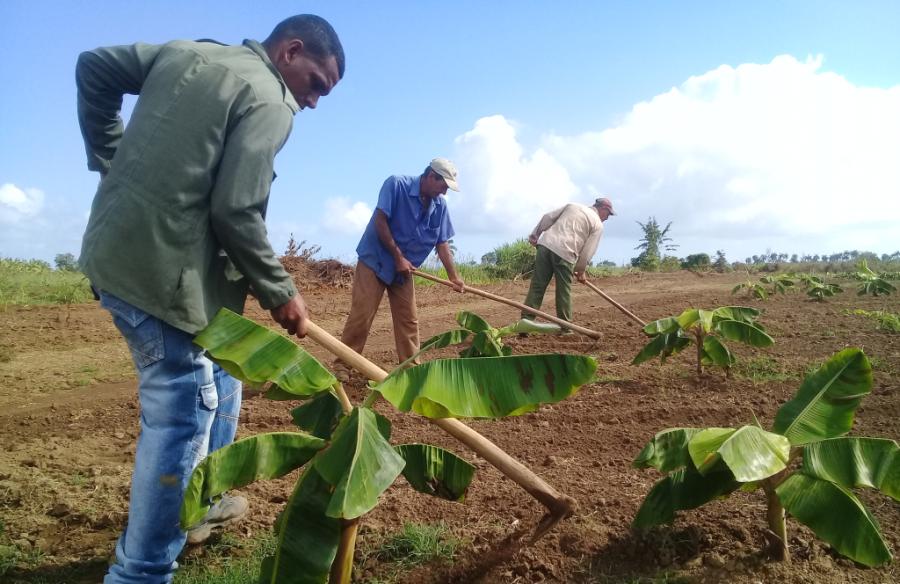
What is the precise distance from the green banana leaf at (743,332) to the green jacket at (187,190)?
13.7 ft

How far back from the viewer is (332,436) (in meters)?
2.00

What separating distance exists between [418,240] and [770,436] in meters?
4.19

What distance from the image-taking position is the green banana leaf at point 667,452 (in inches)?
91.1

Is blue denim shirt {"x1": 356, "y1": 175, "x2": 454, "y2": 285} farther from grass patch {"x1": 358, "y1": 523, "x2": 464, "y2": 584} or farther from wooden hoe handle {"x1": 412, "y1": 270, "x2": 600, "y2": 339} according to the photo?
grass patch {"x1": 358, "y1": 523, "x2": 464, "y2": 584}

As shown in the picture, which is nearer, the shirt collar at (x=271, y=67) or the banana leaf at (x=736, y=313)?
the shirt collar at (x=271, y=67)

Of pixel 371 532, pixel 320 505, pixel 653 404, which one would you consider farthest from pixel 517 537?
pixel 653 404

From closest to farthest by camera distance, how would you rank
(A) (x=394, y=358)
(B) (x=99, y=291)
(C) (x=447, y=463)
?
(B) (x=99, y=291)
(C) (x=447, y=463)
(A) (x=394, y=358)

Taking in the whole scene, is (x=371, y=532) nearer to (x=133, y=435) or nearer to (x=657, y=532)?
(x=657, y=532)

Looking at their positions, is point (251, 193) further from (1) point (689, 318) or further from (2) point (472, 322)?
(1) point (689, 318)

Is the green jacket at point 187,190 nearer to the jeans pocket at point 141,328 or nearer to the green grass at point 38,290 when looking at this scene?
the jeans pocket at point 141,328

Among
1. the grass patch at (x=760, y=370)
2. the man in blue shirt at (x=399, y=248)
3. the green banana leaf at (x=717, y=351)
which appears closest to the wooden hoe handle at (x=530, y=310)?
the man in blue shirt at (x=399, y=248)

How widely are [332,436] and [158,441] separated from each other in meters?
0.67

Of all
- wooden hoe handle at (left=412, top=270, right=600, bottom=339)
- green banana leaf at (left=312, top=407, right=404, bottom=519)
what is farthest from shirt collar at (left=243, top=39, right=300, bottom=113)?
wooden hoe handle at (left=412, top=270, right=600, bottom=339)

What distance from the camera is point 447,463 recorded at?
2.43 metres
